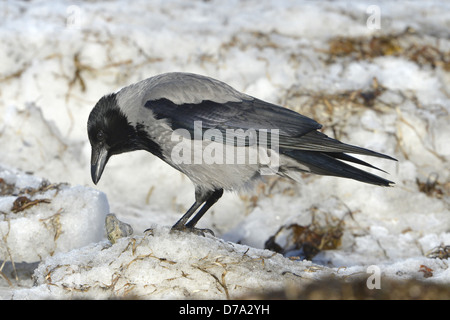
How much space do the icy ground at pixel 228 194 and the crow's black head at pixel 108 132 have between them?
0.27 metres

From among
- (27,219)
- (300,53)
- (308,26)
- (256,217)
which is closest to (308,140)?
(256,217)

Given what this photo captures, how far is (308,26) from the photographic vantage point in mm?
7203

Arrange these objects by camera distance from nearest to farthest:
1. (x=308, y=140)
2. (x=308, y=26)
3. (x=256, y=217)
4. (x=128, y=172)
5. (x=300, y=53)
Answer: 1. (x=308, y=140)
2. (x=256, y=217)
3. (x=128, y=172)
4. (x=300, y=53)
5. (x=308, y=26)

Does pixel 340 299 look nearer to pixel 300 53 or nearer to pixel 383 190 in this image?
pixel 383 190

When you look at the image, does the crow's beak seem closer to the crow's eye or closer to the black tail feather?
the crow's eye
